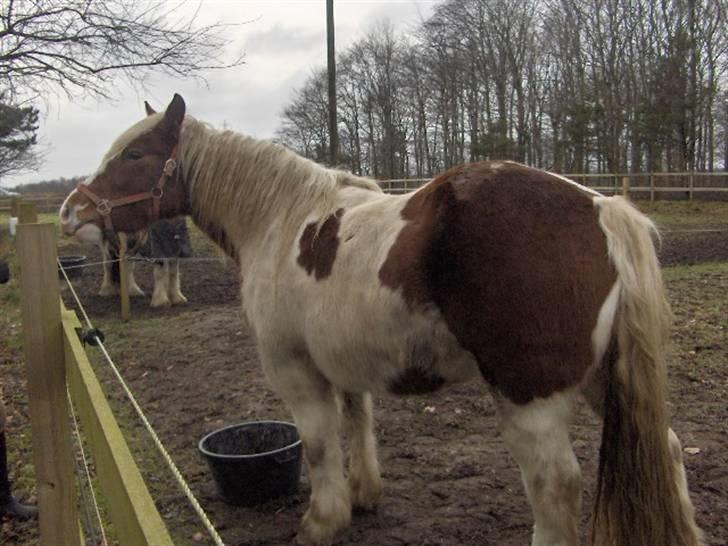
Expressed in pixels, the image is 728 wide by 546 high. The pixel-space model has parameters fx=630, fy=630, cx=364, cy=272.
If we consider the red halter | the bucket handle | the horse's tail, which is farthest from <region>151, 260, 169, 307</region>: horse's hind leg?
the horse's tail

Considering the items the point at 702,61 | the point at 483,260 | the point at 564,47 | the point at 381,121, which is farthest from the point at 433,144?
the point at 483,260

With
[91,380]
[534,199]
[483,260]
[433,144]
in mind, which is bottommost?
[91,380]

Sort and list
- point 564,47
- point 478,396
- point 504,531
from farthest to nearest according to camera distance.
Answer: point 564,47 < point 478,396 < point 504,531

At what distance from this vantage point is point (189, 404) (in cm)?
529

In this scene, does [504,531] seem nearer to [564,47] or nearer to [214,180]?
[214,180]

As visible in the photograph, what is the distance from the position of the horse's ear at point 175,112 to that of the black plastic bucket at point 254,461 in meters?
1.85

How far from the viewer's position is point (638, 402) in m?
2.32

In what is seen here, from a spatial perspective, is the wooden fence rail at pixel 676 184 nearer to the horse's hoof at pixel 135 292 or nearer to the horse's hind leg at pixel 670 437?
the horse's hoof at pixel 135 292

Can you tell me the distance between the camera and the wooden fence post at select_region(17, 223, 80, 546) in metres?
2.37

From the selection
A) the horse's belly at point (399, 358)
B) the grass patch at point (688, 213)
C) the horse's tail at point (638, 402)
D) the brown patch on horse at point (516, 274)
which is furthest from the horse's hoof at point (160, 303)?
the grass patch at point (688, 213)

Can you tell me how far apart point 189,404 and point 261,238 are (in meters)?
2.48

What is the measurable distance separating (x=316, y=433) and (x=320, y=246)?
3.15 ft

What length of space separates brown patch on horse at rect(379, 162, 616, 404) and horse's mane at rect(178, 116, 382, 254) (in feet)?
3.05

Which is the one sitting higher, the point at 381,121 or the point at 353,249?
the point at 381,121
